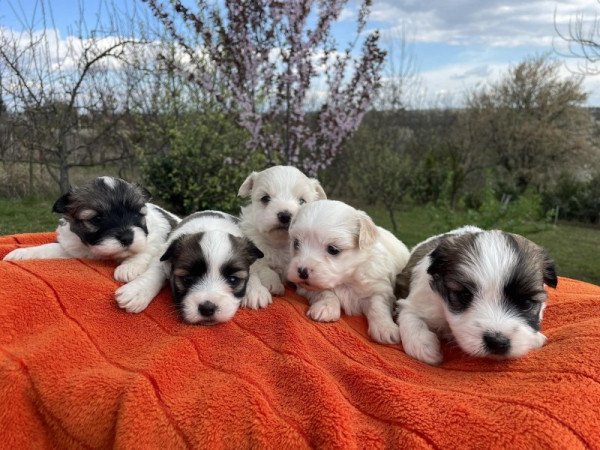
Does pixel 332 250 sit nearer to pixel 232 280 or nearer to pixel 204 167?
pixel 232 280

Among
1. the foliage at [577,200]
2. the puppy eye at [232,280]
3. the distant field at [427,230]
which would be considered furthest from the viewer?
the foliage at [577,200]

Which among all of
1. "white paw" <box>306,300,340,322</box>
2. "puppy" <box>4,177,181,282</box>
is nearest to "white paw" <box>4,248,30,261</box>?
"puppy" <box>4,177,181,282</box>

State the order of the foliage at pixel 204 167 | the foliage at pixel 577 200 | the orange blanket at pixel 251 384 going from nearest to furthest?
the orange blanket at pixel 251 384, the foliage at pixel 204 167, the foliage at pixel 577 200

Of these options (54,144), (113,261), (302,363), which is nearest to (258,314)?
(302,363)

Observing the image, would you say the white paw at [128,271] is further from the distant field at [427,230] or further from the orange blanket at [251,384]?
the distant field at [427,230]

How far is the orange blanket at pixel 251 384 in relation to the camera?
7.92ft

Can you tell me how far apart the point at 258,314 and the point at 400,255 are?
190 centimetres

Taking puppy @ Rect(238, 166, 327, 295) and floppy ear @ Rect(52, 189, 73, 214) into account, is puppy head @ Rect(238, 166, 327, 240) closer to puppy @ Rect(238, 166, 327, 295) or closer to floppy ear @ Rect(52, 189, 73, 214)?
puppy @ Rect(238, 166, 327, 295)

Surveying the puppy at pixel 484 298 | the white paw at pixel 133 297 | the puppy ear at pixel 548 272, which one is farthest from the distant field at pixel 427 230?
the white paw at pixel 133 297

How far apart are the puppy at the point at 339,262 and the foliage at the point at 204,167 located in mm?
7526

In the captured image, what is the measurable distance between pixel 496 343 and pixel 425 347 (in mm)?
521

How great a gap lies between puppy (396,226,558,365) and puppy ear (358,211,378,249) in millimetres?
739

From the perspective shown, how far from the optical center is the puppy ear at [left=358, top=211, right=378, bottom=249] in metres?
4.09

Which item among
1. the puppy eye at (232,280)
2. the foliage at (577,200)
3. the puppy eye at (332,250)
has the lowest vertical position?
the foliage at (577,200)
